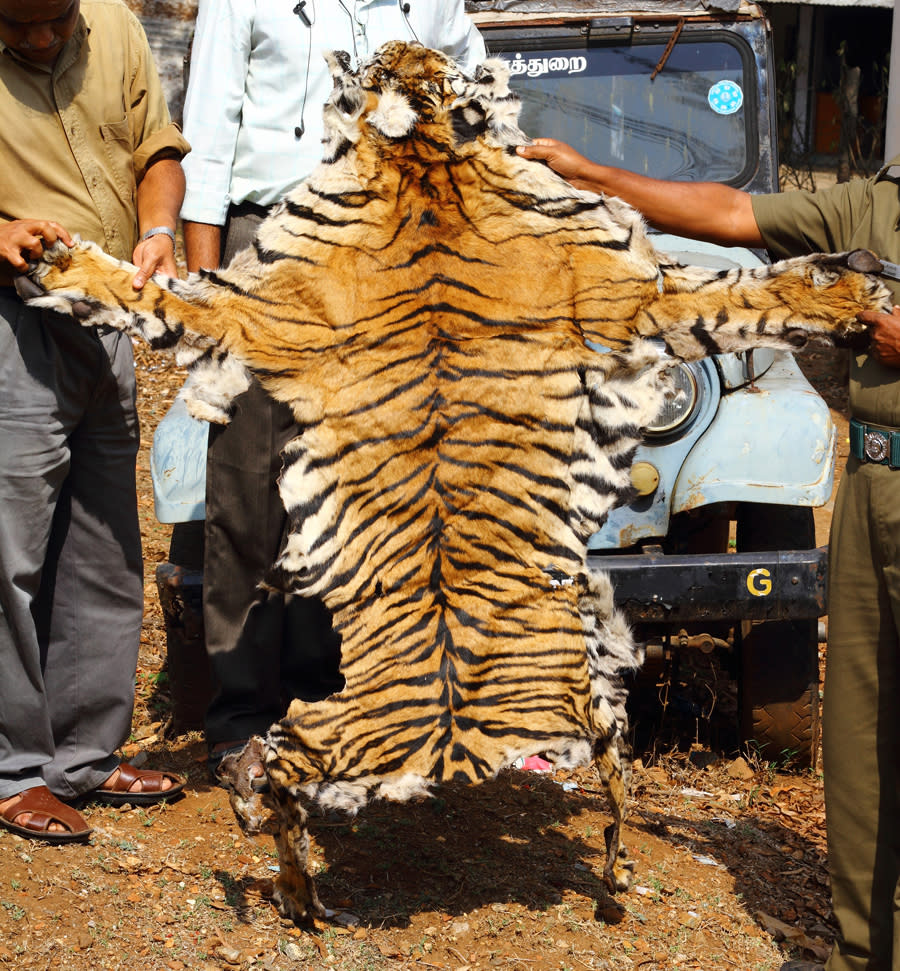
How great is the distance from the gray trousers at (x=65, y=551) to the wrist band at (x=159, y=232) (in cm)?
30

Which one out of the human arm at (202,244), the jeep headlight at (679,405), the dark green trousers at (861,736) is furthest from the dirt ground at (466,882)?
the human arm at (202,244)

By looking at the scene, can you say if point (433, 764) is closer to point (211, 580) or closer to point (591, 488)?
point (591, 488)

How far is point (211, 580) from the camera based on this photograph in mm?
3760

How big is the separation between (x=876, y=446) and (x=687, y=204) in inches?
31.6

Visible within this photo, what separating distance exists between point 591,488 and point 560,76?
2.94 meters

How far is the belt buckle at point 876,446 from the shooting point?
2826mm

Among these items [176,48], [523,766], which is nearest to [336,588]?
[523,766]

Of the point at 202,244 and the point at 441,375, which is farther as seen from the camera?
the point at 202,244

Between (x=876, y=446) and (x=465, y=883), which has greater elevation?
(x=876, y=446)

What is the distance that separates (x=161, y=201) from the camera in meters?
3.48

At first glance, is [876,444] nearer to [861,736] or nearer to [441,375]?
[861,736]

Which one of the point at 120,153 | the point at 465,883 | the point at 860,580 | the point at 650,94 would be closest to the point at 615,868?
the point at 465,883

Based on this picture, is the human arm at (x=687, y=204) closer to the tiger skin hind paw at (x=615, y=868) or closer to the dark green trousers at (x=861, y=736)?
the dark green trousers at (x=861, y=736)

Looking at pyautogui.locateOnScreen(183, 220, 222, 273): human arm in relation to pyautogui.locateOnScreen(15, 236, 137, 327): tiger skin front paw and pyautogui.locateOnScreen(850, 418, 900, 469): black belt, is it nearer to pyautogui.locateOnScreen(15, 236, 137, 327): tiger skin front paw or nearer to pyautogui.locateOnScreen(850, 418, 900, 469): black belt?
pyautogui.locateOnScreen(15, 236, 137, 327): tiger skin front paw
